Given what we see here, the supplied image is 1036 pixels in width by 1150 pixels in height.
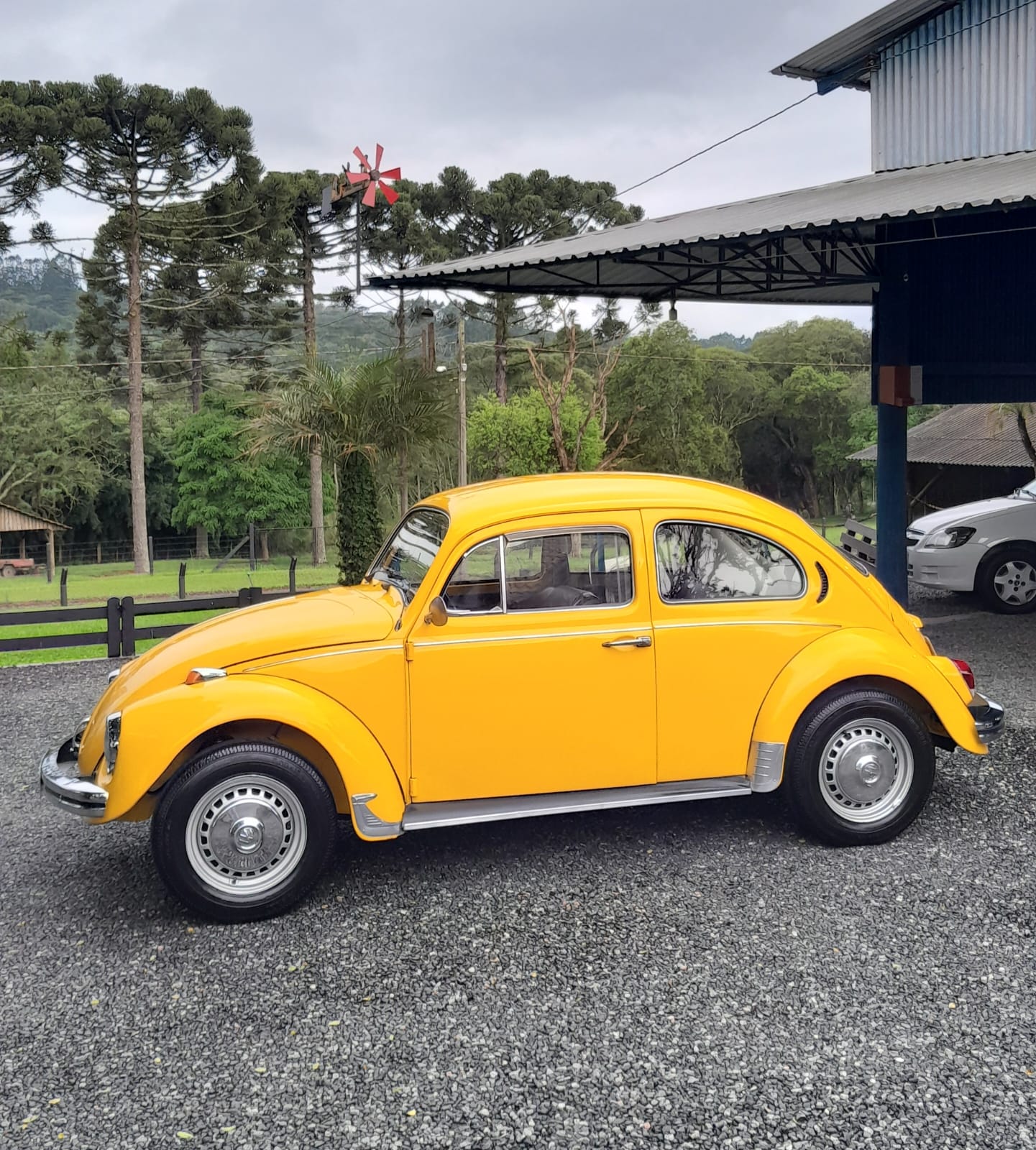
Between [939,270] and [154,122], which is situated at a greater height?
[154,122]

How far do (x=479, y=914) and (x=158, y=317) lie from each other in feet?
120

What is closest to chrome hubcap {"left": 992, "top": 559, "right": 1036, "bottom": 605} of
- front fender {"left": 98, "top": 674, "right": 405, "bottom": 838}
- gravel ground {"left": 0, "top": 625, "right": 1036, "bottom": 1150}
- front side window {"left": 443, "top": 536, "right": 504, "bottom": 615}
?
gravel ground {"left": 0, "top": 625, "right": 1036, "bottom": 1150}

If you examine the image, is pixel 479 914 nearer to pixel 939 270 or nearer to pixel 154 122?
pixel 939 270

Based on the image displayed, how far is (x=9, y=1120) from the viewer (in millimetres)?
3002

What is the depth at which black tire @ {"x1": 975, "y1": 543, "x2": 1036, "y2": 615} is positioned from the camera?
12250 mm

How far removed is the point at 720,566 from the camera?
4.93 metres

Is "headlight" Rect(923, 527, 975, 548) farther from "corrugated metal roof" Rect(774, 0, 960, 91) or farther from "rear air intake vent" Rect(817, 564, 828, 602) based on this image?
"rear air intake vent" Rect(817, 564, 828, 602)

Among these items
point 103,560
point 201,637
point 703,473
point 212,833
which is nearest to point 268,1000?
point 212,833

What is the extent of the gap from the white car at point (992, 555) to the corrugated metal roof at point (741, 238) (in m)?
3.34

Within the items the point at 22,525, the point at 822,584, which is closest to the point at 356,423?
the point at 822,584

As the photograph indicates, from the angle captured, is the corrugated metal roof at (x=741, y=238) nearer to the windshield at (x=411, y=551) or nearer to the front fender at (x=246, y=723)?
the windshield at (x=411, y=551)

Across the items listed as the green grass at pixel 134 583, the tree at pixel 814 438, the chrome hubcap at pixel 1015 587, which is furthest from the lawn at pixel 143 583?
the tree at pixel 814 438

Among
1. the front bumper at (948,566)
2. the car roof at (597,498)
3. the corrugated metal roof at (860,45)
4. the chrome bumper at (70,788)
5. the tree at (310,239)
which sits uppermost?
the tree at (310,239)

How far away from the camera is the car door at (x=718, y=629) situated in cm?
475
